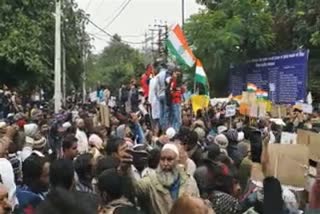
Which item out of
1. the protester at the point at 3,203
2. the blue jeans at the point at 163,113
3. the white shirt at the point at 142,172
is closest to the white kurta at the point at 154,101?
the blue jeans at the point at 163,113

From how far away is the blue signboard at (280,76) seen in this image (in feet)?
82.3

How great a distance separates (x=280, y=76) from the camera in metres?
27.5

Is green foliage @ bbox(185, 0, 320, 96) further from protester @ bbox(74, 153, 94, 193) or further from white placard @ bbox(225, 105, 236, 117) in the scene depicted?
protester @ bbox(74, 153, 94, 193)

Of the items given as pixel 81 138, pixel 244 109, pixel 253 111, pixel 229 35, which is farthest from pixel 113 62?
pixel 81 138

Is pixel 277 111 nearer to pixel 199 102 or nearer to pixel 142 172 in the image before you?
pixel 199 102

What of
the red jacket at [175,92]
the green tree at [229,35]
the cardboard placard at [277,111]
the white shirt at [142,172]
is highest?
the green tree at [229,35]

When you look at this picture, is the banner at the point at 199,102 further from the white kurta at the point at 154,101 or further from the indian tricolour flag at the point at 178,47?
the white kurta at the point at 154,101

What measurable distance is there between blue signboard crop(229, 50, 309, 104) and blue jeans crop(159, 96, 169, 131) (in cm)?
1148

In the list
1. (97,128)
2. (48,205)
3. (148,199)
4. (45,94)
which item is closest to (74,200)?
(48,205)

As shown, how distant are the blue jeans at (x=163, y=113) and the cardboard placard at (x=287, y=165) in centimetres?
715

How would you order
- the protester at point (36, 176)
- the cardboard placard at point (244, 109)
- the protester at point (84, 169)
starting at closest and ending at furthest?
the protester at point (36, 176), the protester at point (84, 169), the cardboard placard at point (244, 109)

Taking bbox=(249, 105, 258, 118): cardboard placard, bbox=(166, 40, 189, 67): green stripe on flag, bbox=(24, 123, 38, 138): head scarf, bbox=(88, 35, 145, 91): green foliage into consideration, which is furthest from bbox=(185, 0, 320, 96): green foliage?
bbox=(88, 35, 145, 91): green foliage

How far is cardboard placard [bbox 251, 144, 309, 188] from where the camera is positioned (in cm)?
621

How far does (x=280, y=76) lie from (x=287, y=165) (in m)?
21.6
